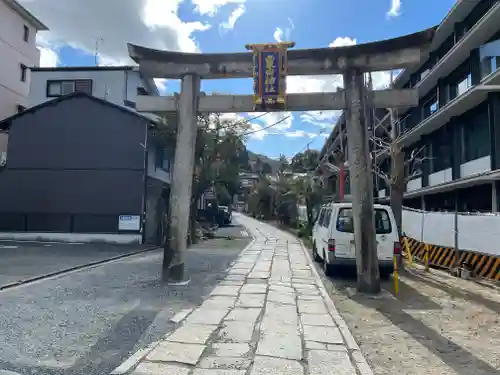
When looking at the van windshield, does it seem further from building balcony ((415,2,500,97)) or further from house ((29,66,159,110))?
house ((29,66,159,110))

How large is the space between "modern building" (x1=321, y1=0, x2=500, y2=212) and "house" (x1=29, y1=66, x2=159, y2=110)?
14.1 metres

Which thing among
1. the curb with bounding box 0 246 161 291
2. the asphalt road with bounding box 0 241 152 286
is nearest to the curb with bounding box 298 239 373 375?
the curb with bounding box 0 246 161 291

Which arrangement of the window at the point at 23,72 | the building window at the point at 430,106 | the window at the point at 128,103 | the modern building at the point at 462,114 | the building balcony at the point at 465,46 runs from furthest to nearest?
the window at the point at 23,72 < the window at the point at 128,103 < the building window at the point at 430,106 < the modern building at the point at 462,114 < the building balcony at the point at 465,46

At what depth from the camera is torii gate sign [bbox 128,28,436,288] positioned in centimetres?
897

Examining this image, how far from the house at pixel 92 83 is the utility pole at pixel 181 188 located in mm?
16225

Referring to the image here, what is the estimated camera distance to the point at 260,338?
18.0 ft

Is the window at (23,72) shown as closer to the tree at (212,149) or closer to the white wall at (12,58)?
the white wall at (12,58)

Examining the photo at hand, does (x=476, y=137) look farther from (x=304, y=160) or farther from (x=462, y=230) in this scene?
(x=304, y=160)

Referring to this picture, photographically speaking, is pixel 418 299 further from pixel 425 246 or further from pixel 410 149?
pixel 410 149

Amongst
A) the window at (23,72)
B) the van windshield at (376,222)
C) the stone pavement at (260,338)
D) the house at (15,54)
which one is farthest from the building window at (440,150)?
the window at (23,72)

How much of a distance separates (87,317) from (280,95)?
227 inches

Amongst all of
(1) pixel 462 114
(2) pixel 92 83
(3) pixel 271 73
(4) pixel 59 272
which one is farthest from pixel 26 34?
(1) pixel 462 114

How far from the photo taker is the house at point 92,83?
992 inches

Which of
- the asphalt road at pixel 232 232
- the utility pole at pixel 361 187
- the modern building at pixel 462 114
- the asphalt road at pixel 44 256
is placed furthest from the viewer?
the asphalt road at pixel 232 232
